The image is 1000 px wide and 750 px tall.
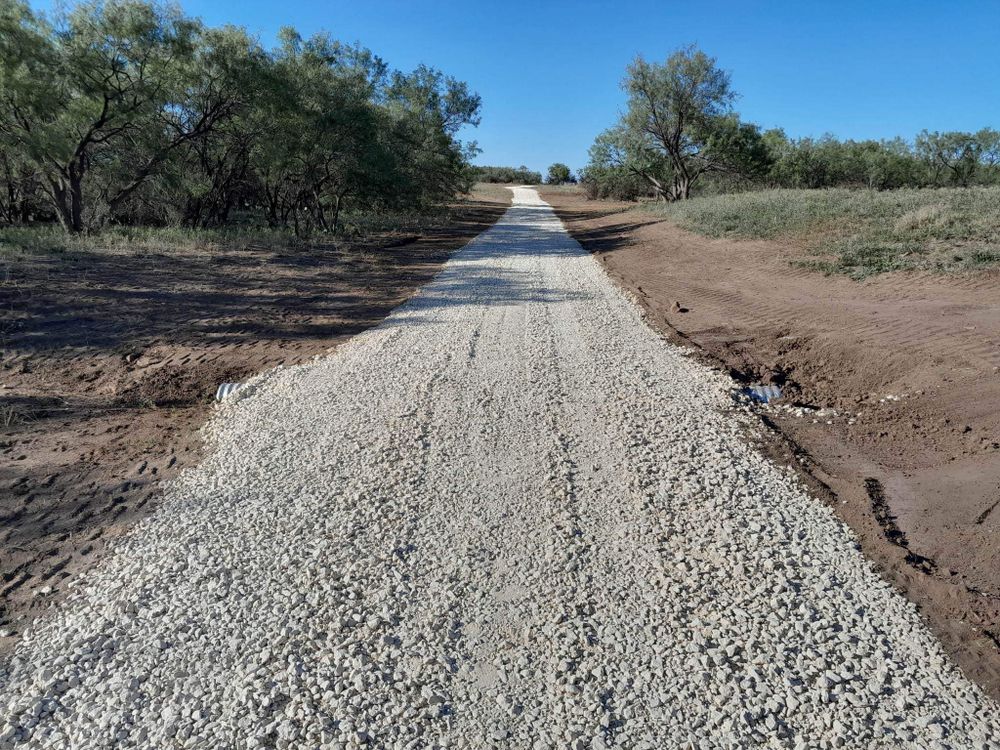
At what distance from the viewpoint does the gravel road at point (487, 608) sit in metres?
2.86

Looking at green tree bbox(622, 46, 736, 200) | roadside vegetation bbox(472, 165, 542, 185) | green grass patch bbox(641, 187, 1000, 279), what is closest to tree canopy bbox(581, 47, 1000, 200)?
green tree bbox(622, 46, 736, 200)

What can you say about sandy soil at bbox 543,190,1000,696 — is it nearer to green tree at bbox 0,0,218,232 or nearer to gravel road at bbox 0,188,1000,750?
gravel road at bbox 0,188,1000,750

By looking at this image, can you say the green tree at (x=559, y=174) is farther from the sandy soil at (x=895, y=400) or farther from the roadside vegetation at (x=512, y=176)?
the sandy soil at (x=895, y=400)

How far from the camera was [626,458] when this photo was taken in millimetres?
5234

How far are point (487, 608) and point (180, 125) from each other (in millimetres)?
20809

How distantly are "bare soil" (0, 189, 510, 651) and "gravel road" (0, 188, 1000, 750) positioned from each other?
0.47 metres

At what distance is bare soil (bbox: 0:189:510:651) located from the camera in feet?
14.7

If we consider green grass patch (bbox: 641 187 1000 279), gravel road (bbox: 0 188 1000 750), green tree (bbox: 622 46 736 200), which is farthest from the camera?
green tree (bbox: 622 46 736 200)

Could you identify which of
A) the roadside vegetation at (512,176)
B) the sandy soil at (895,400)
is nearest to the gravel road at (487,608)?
the sandy soil at (895,400)

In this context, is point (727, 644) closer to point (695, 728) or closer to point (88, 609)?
point (695, 728)

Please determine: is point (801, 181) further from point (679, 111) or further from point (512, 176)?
point (512, 176)

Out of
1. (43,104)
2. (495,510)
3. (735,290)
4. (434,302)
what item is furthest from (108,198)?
(495,510)

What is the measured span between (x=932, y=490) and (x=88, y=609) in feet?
20.7

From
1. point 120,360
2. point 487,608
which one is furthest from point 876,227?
point 120,360
